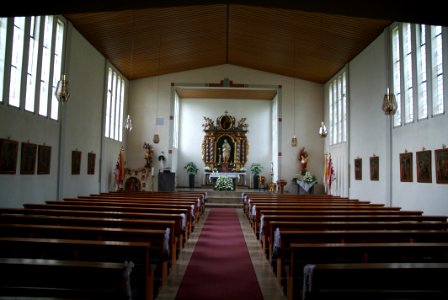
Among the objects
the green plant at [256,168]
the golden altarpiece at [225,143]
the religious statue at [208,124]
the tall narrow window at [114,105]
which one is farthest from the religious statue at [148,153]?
the green plant at [256,168]

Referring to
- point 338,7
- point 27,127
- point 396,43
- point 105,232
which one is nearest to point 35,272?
point 105,232

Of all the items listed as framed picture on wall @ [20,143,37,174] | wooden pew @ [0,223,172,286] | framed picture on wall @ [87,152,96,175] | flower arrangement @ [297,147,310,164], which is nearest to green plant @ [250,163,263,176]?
flower arrangement @ [297,147,310,164]

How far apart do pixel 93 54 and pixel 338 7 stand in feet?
38.0

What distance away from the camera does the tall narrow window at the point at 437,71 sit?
913 cm

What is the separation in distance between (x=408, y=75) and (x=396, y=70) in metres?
0.78

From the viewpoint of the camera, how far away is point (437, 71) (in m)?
9.29

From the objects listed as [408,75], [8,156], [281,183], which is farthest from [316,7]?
[281,183]

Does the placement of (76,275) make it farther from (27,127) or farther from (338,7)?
(27,127)

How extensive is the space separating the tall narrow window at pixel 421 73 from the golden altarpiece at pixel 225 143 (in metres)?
12.2

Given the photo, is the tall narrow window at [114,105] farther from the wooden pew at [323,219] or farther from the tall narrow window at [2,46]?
the wooden pew at [323,219]

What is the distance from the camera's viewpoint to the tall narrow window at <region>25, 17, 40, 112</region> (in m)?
9.77

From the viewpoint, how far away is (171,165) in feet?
61.9

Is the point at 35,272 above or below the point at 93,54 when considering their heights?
below

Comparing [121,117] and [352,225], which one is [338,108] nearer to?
[121,117]
